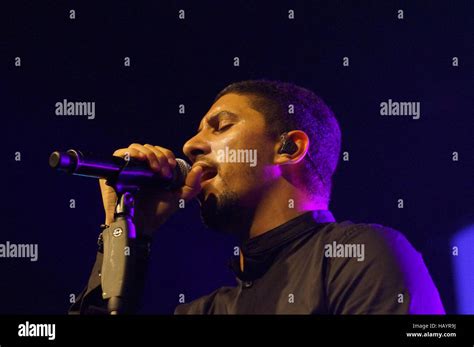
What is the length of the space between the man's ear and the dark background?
22cm

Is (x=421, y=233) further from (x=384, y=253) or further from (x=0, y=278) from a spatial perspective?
(x=0, y=278)

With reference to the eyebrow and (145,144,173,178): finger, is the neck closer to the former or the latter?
the eyebrow

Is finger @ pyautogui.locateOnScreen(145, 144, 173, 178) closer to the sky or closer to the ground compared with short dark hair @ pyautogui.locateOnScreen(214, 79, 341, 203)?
closer to the ground

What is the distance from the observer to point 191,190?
6.86 feet

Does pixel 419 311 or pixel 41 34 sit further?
pixel 41 34

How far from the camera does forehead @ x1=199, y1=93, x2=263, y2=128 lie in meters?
2.35

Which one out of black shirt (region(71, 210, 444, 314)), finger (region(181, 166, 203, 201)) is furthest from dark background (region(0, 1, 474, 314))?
finger (region(181, 166, 203, 201))

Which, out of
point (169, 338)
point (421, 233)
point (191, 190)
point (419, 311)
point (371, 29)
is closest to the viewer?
point (419, 311)

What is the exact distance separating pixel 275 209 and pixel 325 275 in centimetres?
34

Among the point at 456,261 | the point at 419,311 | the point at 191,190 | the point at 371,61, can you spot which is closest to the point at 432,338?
the point at 419,311

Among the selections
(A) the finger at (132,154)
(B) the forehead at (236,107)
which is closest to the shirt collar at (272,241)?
(B) the forehead at (236,107)

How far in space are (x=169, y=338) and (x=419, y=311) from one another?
645 mm

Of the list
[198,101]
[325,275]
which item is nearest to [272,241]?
[325,275]

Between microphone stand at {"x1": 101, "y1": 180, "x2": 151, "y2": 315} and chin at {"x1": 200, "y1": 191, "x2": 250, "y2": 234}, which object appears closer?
microphone stand at {"x1": 101, "y1": 180, "x2": 151, "y2": 315}
